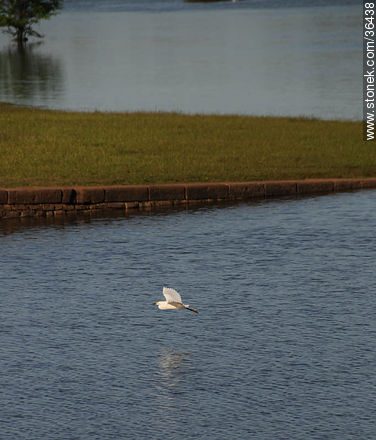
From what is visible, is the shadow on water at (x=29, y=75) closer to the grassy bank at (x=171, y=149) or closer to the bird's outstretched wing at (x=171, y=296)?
the grassy bank at (x=171, y=149)

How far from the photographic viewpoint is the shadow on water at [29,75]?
1198 inches

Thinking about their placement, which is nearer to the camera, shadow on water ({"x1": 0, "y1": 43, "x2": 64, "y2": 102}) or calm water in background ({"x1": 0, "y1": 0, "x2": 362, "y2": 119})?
calm water in background ({"x1": 0, "y1": 0, "x2": 362, "y2": 119})

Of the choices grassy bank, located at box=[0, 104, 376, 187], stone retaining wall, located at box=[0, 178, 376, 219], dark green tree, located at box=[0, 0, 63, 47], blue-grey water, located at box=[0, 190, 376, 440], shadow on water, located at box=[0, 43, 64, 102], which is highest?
dark green tree, located at box=[0, 0, 63, 47]

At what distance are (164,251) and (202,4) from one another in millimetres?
162084

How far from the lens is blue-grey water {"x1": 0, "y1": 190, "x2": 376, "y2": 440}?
228 inches

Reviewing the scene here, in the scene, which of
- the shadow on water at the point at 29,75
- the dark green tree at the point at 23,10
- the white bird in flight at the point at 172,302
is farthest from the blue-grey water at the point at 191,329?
the dark green tree at the point at 23,10

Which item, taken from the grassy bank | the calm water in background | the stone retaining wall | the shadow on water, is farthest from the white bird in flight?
the shadow on water

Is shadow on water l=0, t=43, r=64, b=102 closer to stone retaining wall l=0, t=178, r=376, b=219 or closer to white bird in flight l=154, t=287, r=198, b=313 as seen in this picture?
stone retaining wall l=0, t=178, r=376, b=219

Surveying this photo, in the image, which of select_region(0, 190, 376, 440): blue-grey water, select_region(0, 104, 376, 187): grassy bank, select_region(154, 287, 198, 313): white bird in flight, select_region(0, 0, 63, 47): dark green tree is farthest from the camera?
select_region(0, 0, 63, 47): dark green tree

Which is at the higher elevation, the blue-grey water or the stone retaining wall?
the stone retaining wall

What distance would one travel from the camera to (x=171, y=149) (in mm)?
16203

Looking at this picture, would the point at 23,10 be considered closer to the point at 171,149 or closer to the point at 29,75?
the point at 29,75

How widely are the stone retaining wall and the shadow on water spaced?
16079 mm

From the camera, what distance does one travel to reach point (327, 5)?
14788cm
